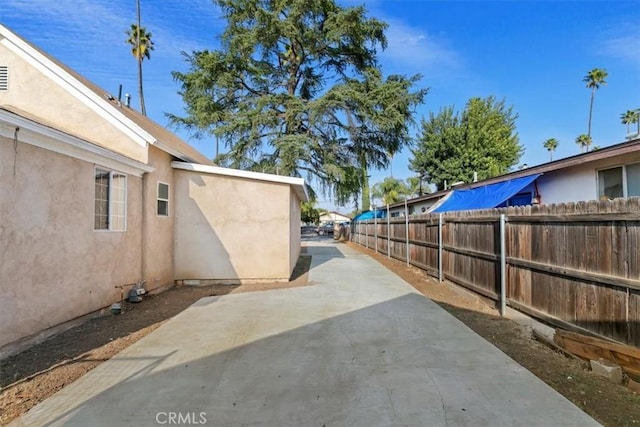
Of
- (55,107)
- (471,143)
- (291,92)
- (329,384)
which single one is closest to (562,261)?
(329,384)

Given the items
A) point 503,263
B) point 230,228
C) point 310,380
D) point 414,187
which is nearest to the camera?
point 310,380

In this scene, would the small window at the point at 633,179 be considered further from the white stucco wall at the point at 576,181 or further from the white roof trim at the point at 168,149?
the white roof trim at the point at 168,149

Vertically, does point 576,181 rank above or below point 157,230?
above

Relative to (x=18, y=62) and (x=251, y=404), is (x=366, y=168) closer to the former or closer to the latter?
(x=18, y=62)

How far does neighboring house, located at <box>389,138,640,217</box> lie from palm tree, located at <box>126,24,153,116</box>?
1190 inches

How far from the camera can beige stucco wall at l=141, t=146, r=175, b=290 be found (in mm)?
8578

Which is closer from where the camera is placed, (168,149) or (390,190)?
(168,149)

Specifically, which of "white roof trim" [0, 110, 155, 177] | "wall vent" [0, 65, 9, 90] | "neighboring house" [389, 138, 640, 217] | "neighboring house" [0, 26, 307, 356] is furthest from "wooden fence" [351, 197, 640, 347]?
"wall vent" [0, 65, 9, 90]

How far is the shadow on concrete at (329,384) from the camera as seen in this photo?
10.5 ft

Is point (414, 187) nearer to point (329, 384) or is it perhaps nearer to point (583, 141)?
point (583, 141)

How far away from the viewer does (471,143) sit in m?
28.3

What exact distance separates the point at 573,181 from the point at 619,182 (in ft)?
3.88

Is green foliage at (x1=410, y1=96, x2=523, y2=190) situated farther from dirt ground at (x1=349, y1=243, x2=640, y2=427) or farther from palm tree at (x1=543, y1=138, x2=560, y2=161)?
palm tree at (x1=543, y1=138, x2=560, y2=161)

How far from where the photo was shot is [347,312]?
692 cm
